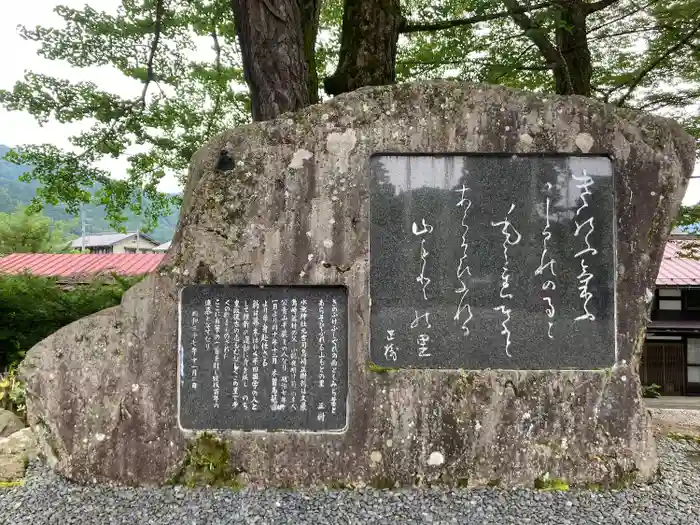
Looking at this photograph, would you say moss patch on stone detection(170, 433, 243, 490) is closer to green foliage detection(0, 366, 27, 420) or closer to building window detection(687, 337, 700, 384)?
green foliage detection(0, 366, 27, 420)

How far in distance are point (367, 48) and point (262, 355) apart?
4.38 metres

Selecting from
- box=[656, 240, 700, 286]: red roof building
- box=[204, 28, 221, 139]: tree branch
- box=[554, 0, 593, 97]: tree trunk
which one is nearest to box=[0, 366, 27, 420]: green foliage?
box=[204, 28, 221, 139]: tree branch

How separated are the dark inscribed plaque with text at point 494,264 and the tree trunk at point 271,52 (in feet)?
7.41

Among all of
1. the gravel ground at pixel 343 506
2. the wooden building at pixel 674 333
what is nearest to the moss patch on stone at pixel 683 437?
the gravel ground at pixel 343 506

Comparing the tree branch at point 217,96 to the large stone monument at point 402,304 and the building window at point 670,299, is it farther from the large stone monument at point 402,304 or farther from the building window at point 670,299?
the building window at point 670,299

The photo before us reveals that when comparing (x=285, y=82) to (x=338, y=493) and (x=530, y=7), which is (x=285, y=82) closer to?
(x=530, y=7)

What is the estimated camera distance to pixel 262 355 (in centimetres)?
338

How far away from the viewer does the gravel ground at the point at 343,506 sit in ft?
9.49

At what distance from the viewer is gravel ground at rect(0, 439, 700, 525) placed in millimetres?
2893

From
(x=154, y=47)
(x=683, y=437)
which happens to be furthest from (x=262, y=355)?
(x=154, y=47)

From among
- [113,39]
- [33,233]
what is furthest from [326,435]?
[33,233]

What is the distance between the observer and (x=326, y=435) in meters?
3.33

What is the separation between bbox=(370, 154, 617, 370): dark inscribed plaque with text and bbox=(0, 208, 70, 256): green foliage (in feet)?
92.1

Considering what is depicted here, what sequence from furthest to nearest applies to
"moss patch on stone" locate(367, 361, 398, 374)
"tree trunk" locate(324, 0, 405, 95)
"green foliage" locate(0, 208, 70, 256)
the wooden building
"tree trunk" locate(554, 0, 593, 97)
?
"green foliage" locate(0, 208, 70, 256)
the wooden building
"tree trunk" locate(554, 0, 593, 97)
"tree trunk" locate(324, 0, 405, 95)
"moss patch on stone" locate(367, 361, 398, 374)
